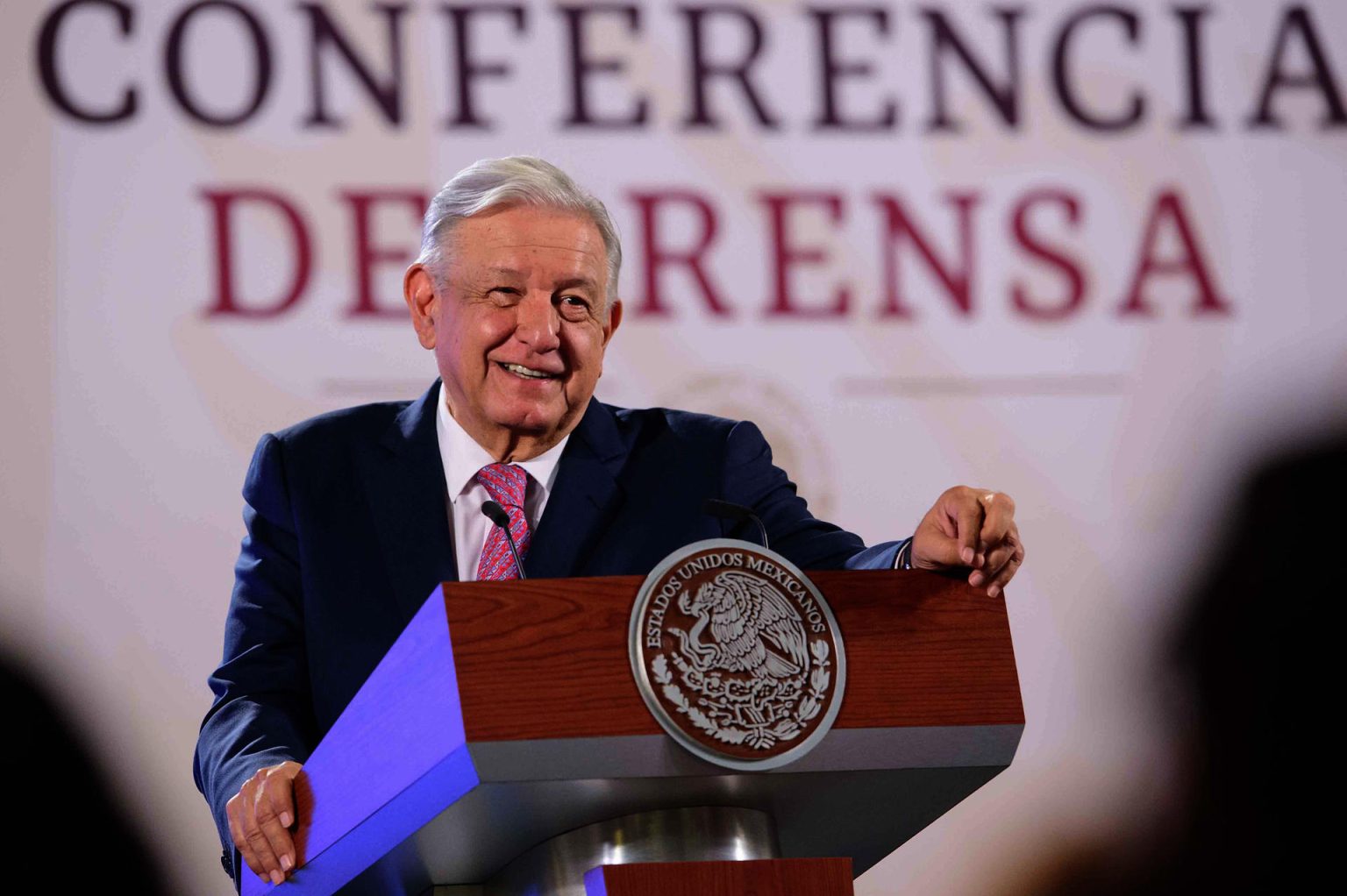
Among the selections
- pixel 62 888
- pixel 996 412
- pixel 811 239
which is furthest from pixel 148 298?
pixel 996 412

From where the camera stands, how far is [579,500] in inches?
77.5

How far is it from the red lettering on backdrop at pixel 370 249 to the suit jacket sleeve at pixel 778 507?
4.03ft

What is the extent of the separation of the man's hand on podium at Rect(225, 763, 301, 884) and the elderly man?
21 cm

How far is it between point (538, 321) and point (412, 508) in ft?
0.84

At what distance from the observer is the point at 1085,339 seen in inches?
133

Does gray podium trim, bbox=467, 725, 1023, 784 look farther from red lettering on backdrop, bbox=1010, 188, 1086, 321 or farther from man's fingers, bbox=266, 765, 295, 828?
red lettering on backdrop, bbox=1010, 188, 1086, 321

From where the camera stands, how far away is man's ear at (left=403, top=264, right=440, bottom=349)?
213 centimetres

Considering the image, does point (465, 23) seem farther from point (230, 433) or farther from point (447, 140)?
point (230, 433)

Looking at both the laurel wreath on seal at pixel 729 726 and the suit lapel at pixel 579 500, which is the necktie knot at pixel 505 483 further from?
the laurel wreath on seal at pixel 729 726

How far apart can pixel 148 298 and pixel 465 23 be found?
2.59ft

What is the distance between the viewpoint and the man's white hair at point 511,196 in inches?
77.0

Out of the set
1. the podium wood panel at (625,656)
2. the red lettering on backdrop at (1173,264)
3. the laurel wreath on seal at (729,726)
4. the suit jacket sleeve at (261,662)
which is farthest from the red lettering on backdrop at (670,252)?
the laurel wreath on seal at (729,726)

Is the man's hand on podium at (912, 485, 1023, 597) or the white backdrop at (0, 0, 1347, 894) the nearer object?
the man's hand on podium at (912, 485, 1023, 597)

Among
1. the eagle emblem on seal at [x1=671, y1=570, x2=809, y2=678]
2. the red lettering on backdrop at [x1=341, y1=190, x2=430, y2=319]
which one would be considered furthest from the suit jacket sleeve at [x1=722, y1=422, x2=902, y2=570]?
the red lettering on backdrop at [x1=341, y1=190, x2=430, y2=319]
